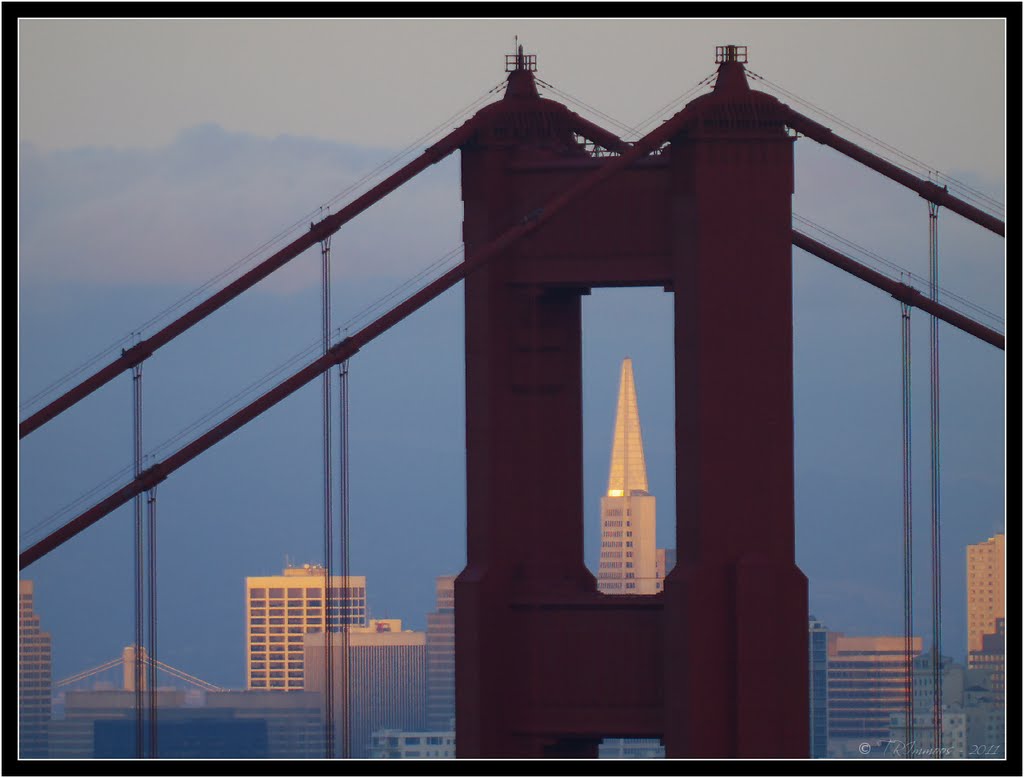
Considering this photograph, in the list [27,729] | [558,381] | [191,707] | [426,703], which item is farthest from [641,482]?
[558,381]

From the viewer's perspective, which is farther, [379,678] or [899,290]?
[379,678]

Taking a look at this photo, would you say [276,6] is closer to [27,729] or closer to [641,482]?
[27,729]

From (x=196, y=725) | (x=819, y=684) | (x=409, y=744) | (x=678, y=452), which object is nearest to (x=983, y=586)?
(x=678, y=452)

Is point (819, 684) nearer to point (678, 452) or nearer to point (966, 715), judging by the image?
point (966, 715)

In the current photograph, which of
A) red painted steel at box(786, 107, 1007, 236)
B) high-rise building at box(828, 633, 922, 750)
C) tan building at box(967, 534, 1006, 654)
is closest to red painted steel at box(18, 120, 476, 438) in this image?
red painted steel at box(786, 107, 1007, 236)

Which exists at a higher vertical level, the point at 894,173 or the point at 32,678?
the point at 894,173

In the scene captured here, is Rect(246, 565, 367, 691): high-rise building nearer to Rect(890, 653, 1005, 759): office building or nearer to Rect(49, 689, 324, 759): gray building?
Rect(49, 689, 324, 759): gray building

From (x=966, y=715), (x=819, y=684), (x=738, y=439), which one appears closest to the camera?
(x=738, y=439)
